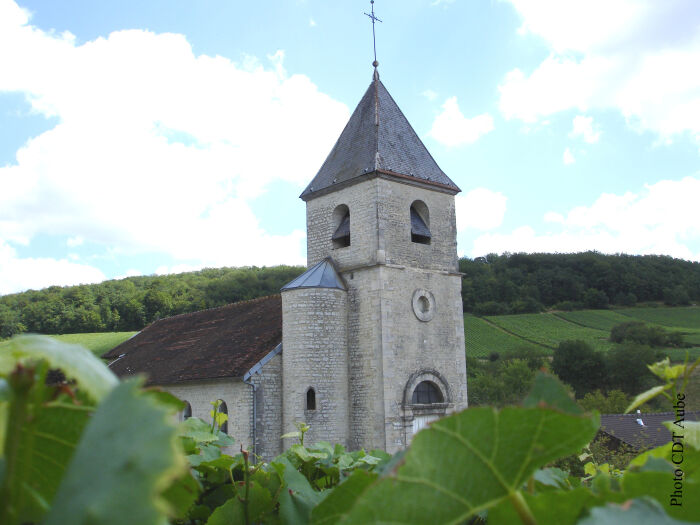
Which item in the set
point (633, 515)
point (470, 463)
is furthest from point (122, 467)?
point (633, 515)

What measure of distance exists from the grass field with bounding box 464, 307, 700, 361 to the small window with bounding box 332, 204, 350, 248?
35.5 metres

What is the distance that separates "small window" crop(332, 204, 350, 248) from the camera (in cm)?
1747

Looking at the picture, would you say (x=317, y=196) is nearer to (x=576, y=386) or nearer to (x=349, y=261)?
(x=349, y=261)

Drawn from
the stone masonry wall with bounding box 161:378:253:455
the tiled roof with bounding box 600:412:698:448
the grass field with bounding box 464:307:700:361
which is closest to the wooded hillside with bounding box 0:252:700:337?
the grass field with bounding box 464:307:700:361

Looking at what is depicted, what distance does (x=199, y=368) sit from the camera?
17953mm

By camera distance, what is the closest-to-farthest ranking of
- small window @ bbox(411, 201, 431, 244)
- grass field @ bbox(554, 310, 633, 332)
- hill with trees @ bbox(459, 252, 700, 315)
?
1. small window @ bbox(411, 201, 431, 244)
2. grass field @ bbox(554, 310, 633, 332)
3. hill with trees @ bbox(459, 252, 700, 315)

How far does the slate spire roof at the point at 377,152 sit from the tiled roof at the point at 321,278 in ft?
7.92

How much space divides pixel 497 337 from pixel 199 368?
41.2 meters

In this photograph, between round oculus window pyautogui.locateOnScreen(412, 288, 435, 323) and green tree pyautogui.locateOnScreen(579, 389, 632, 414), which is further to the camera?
green tree pyautogui.locateOnScreen(579, 389, 632, 414)

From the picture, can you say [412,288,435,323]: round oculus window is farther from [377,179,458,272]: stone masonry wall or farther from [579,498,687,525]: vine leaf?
[579,498,687,525]: vine leaf

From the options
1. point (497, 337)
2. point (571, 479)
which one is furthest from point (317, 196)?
point (497, 337)

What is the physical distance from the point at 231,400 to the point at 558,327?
48.1 meters

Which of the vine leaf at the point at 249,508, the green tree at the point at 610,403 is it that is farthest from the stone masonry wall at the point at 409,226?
the green tree at the point at 610,403

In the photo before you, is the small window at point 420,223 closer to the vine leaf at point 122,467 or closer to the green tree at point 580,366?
the vine leaf at point 122,467
